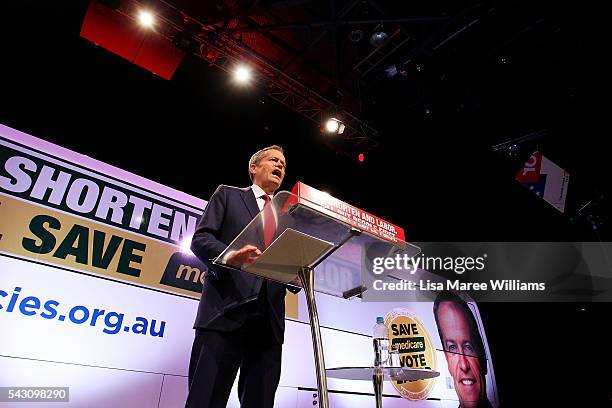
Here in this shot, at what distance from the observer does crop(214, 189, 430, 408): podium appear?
0.78 m

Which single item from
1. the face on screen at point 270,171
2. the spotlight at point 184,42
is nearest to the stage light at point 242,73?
the spotlight at point 184,42

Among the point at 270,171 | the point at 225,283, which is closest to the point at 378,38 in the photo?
the point at 270,171

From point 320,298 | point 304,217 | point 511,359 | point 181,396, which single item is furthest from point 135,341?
point 511,359

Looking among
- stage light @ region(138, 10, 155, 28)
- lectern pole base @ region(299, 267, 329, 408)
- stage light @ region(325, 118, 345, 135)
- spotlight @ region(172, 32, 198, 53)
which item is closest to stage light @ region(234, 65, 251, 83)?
spotlight @ region(172, 32, 198, 53)

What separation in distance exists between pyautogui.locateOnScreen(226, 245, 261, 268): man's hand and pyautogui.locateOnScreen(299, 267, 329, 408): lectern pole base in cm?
14

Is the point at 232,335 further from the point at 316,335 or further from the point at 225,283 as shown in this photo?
the point at 316,335

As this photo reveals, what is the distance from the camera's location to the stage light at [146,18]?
11.2 feet

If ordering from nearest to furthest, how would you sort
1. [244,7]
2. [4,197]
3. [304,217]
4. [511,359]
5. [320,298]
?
[304,217] → [4,197] → [320,298] → [244,7] → [511,359]

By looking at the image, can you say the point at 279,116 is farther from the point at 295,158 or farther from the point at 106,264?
the point at 106,264

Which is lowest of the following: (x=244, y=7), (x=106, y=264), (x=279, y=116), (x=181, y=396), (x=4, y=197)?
(x=181, y=396)

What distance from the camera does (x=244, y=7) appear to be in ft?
13.0

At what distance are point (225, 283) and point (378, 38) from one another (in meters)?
3.75

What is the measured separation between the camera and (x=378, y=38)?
4.27 metres

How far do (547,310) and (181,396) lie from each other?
6.19m
